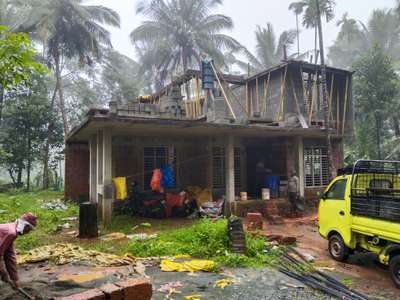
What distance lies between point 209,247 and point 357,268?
299 centimetres

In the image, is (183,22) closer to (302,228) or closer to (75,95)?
(75,95)

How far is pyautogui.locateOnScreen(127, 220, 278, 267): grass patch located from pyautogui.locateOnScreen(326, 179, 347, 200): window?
5.77 feet

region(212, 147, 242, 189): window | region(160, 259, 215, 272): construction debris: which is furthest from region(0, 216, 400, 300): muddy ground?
region(212, 147, 242, 189): window

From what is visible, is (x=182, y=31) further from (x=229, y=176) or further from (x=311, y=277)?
(x=311, y=277)

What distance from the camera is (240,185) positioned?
1405 cm

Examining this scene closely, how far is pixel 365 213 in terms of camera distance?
5.67 m

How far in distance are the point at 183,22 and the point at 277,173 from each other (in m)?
15.3

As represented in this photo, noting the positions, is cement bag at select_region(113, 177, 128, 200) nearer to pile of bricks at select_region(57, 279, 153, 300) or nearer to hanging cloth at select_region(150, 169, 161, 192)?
hanging cloth at select_region(150, 169, 161, 192)

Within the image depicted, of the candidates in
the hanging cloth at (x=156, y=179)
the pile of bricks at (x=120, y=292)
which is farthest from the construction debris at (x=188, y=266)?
the hanging cloth at (x=156, y=179)

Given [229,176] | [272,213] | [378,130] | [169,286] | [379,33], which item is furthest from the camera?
[379,33]

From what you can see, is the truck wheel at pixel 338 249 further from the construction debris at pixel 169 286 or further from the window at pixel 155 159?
the window at pixel 155 159

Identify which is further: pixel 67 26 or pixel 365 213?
pixel 67 26

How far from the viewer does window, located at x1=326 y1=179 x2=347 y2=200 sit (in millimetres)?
6383

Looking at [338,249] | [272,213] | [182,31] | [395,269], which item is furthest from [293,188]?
[182,31]
